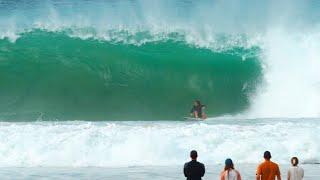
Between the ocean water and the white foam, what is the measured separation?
6 cm

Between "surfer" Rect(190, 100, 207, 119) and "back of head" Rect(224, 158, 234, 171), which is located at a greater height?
"surfer" Rect(190, 100, 207, 119)

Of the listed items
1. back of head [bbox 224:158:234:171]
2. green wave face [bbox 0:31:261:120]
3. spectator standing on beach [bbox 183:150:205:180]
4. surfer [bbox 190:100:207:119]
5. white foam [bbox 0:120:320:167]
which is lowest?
spectator standing on beach [bbox 183:150:205:180]

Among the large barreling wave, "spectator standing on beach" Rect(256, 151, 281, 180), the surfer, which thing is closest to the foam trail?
the large barreling wave

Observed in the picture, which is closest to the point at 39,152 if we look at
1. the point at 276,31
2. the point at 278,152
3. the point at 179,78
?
the point at 278,152

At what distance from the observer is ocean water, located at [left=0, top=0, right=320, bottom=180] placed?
14023 mm

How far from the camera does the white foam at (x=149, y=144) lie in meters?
12.0

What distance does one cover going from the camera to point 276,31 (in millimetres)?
23656

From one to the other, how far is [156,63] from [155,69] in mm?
320

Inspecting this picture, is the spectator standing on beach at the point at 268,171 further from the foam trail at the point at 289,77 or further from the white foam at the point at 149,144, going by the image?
the foam trail at the point at 289,77

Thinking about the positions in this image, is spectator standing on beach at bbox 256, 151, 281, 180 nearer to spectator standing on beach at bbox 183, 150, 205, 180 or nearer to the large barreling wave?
spectator standing on beach at bbox 183, 150, 205, 180

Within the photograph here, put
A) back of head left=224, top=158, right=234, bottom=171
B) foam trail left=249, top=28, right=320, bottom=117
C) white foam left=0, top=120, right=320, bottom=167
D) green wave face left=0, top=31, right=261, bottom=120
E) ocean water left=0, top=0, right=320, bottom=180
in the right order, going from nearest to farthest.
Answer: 1. back of head left=224, top=158, right=234, bottom=171
2. white foam left=0, top=120, right=320, bottom=167
3. ocean water left=0, top=0, right=320, bottom=180
4. foam trail left=249, top=28, right=320, bottom=117
5. green wave face left=0, top=31, right=261, bottom=120

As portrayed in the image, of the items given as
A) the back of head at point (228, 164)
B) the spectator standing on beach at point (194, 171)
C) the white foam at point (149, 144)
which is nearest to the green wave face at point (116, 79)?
the white foam at point (149, 144)

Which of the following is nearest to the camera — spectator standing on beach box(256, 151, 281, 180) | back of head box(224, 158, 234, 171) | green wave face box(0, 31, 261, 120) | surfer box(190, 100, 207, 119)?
back of head box(224, 158, 234, 171)

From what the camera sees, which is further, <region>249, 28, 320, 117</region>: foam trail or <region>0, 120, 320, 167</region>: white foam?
<region>249, 28, 320, 117</region>: foam trail
